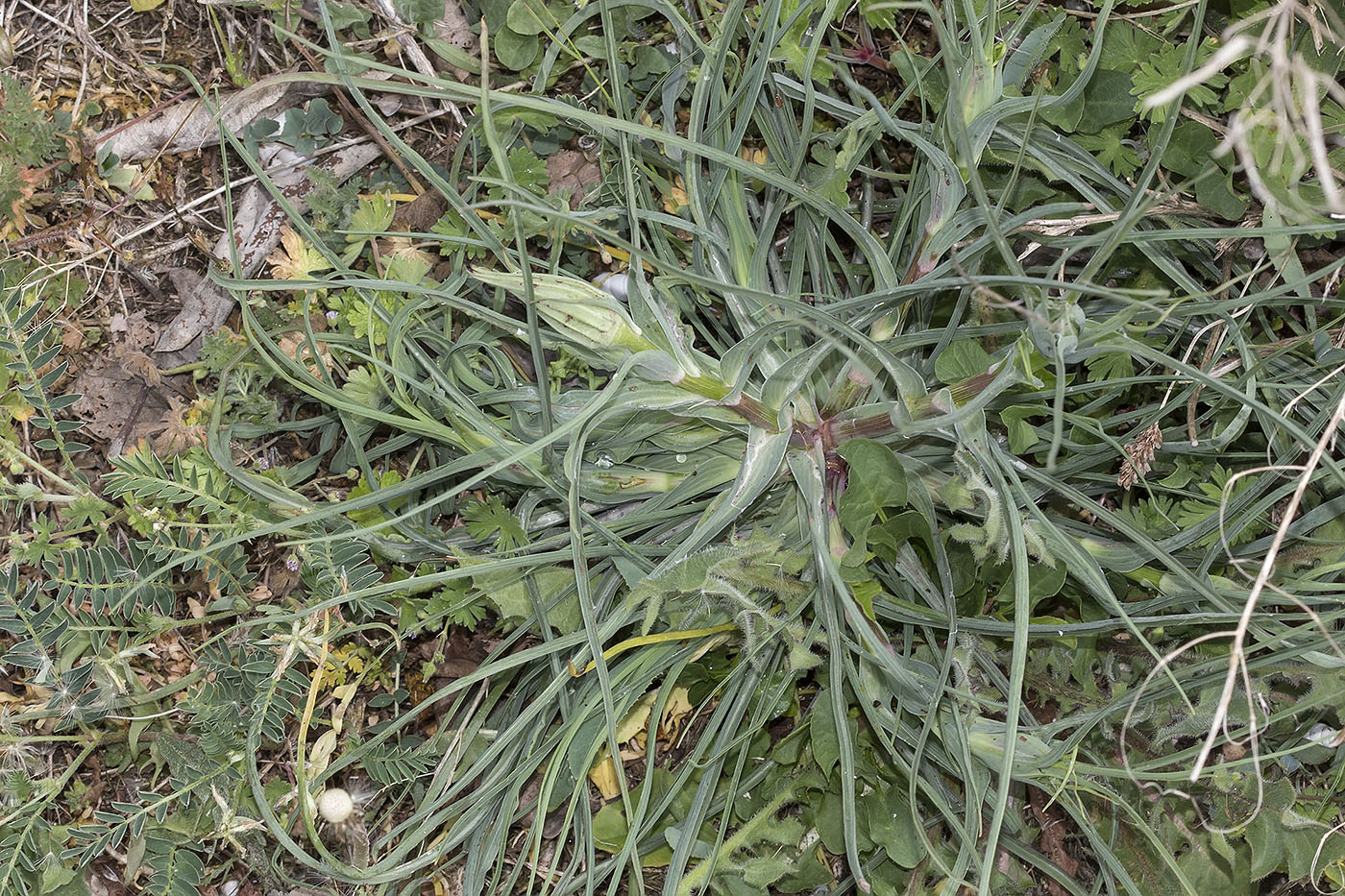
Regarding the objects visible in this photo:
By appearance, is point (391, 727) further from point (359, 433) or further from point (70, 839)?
point (70, 839)

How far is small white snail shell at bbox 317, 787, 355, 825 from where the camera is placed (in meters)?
1.69

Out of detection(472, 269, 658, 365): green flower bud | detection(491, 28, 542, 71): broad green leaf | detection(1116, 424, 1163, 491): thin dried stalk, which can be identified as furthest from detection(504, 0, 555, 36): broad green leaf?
detection(1116, 424, 1163, 491): thin dried stalk

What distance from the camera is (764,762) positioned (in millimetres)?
1757

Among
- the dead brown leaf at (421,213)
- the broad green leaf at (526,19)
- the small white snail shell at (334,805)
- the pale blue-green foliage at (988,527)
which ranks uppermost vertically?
the broad green leaf at (526,19)

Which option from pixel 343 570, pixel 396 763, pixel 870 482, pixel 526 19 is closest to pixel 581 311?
pixel 870 482

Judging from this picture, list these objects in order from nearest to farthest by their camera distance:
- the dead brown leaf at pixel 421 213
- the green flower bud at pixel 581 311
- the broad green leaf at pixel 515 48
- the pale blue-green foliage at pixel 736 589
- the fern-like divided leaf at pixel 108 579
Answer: the green flower bud at pixel 581 311 → the pale blue-green foliage at pixel 736 589 → the fern-like divided leaf at pixel 108 579 → the broad green leaf at pixel 515 48 → the dead brown leaf at pixel 421 213

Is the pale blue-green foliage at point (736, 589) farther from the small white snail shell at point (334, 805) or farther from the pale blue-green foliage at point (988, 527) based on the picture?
the small white snail shell at point (334, 805)

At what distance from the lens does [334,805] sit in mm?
1694

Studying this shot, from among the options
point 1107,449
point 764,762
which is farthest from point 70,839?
point 1107,449

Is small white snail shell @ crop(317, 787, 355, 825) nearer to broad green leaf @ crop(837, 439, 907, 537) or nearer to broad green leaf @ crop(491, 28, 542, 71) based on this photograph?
broad green leaf @ crop(837, 439, 907, 537)

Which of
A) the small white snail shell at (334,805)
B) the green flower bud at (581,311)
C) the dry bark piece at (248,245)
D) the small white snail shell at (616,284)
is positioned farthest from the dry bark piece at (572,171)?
the small white snail shell at (334,805)

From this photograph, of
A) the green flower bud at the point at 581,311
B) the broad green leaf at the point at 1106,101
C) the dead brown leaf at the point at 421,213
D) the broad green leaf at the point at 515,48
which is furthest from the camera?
the dead brown leaf at the point at 421,213

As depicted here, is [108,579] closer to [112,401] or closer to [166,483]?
[166,483]

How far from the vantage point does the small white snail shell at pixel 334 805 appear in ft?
5.56
